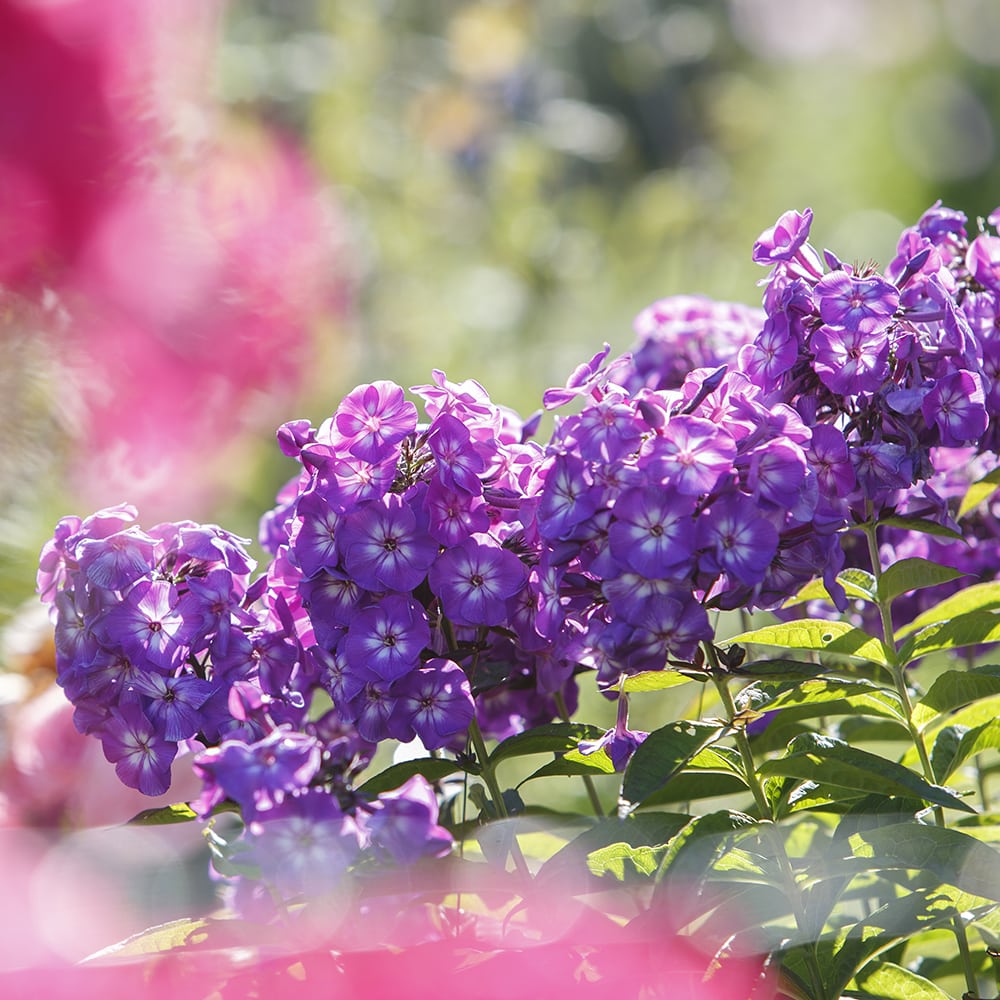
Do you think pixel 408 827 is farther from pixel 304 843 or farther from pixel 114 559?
pixel 114 559

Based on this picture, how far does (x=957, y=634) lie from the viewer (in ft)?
2.05

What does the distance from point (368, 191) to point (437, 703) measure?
9.15ft

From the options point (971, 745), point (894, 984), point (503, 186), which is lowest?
point (894, 984)

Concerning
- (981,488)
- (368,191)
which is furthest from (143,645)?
(368,191)

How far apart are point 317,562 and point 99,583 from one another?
3.9 inches

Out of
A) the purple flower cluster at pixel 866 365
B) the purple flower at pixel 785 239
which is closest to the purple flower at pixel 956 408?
the purple flower cluster at pixel 866 365

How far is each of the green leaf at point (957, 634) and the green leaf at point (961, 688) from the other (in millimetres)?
15

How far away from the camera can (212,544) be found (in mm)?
612

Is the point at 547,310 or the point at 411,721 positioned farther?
the point at 547,310

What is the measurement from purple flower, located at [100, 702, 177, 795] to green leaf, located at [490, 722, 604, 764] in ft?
0.51

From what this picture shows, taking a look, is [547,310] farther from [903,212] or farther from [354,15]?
[903,212]

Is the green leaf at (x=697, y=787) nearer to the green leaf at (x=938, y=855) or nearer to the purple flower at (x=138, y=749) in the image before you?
the green leaf at (x=938, y=855)

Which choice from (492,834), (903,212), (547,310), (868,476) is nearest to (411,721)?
(492,834)

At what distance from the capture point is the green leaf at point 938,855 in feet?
1.81
